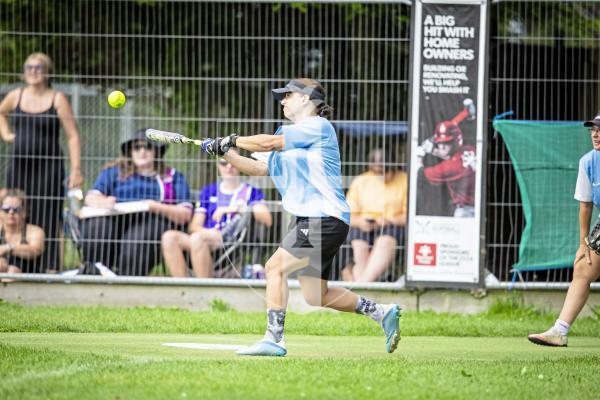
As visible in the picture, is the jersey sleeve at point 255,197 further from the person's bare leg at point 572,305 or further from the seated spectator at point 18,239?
the person's bare leg at point 572,305

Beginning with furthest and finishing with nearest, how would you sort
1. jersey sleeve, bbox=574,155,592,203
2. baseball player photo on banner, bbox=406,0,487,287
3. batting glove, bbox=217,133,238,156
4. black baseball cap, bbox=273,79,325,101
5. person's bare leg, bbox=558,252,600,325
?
baseball player photo on banner, bbox=406,0,487,287, jersey sleeve, bbox=574,155,592,203, person's bare leg, bbox=558,252,600,325, black baseball cap, bbox=273,79,325,101, batting glove, bbox=217,133,238,156

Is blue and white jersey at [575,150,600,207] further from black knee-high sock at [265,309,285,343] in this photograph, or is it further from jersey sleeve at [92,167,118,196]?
jersey sleeve at [92,167,118,196]

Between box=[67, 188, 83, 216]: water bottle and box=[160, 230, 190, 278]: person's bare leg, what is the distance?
3.33ft

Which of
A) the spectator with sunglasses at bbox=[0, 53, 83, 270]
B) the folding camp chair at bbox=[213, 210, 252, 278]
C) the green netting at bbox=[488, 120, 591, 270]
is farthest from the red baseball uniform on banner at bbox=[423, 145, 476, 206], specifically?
the spectator with sunglasses at bbox=[0, 53, 83, 270]

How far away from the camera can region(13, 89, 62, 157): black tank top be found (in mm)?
12914

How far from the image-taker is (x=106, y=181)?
12.8 meters

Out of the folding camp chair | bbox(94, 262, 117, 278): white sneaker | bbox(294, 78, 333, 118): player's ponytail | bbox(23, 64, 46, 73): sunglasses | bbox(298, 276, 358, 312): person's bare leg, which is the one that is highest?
bbox(23, 64, 46, 73): sunglasses

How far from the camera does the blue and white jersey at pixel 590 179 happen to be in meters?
9.92

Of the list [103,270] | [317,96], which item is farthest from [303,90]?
[103,270]

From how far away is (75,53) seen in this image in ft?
47.2

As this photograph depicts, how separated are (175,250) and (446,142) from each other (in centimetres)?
307

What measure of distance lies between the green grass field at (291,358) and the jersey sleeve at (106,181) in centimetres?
131

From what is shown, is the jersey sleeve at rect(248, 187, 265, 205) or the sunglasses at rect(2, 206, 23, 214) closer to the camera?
the jersey sleeve at rect(248, 187, 265, 205)

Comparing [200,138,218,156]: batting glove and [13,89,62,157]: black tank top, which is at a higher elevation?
[13,89,62,157]: black tank top
